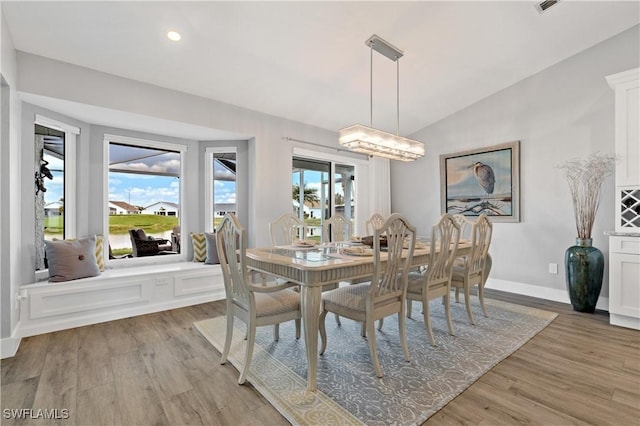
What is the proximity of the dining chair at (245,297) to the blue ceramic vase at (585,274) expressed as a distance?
325 centimetres

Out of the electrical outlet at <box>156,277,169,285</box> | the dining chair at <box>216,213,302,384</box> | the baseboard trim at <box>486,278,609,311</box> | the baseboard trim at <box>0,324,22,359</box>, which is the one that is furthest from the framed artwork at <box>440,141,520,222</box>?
the baseboard trim at <box>0,324,22,359</box>

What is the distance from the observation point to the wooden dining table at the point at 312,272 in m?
1.99

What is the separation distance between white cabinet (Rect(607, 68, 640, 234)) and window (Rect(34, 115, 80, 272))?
582cm

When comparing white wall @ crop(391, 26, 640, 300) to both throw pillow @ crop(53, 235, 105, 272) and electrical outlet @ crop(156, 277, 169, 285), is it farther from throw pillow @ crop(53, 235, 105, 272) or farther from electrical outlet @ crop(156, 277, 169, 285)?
throw pillow @ crop(53, 235, 105, 272)

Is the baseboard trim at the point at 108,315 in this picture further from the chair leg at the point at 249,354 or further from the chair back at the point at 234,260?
the chair leg at the point at 249,354

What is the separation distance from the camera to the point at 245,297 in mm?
2133

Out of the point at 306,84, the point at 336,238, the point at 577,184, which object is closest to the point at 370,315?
the point at 336,238

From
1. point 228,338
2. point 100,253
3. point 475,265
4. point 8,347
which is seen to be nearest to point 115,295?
point 100,253

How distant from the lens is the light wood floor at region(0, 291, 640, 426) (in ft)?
5.63

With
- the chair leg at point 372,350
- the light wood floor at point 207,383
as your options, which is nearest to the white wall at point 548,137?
the light wood floor at point 207,383

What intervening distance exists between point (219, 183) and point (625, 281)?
496 cm

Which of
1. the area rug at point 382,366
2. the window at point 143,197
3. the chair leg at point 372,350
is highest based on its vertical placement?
the window at point 143,197

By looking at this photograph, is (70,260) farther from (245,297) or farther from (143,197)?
(245,297)

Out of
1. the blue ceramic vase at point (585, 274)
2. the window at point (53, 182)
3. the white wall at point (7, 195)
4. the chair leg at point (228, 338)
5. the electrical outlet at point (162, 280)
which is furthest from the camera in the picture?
the electrical outlet at point (162, 280)
